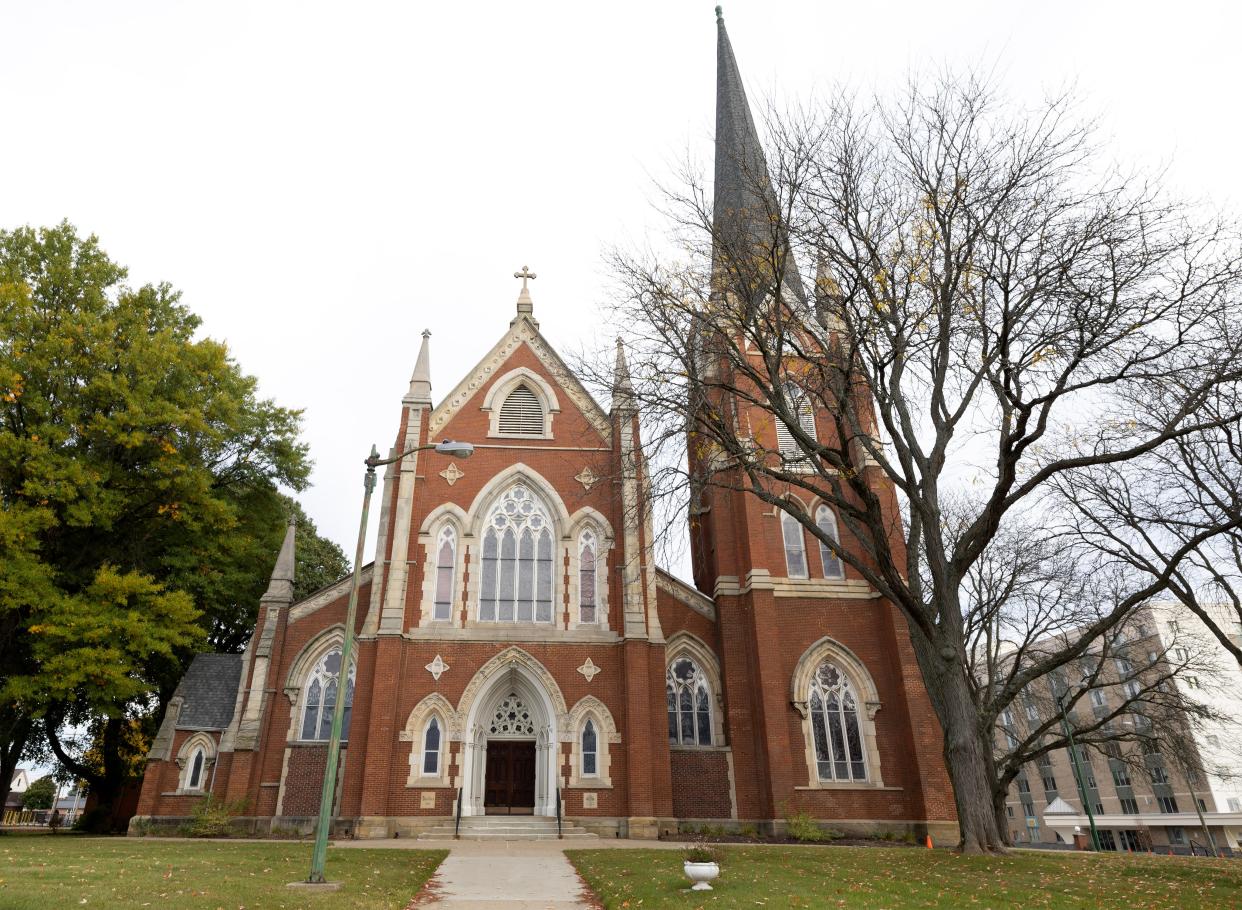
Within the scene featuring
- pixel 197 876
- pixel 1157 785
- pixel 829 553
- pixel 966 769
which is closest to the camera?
pixel 197 876

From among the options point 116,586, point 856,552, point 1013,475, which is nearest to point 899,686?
point 856,552

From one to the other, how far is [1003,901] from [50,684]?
1957cm

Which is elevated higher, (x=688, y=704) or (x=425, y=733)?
(x=688, y=704)

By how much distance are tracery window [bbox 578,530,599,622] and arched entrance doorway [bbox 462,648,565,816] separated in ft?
6.59

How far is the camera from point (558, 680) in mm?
20156

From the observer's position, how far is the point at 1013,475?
12672 millimetres

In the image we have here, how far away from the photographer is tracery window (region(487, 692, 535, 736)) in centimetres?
2042

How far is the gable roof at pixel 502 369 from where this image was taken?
77.2 ft

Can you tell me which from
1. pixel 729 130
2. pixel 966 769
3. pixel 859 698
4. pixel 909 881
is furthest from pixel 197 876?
pixel 729 130

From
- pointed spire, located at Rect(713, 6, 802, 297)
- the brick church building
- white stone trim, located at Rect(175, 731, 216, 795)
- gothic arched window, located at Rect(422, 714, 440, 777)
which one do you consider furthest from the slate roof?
pointed spire, located at Rect(713, 6, 802, 297)

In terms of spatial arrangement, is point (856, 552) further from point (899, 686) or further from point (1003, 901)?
point (1003, 901)

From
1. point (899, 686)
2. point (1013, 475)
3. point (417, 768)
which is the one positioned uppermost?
point (1013, 475)

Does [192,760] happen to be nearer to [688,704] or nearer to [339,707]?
[688,704]

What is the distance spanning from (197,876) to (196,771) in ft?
40.3
